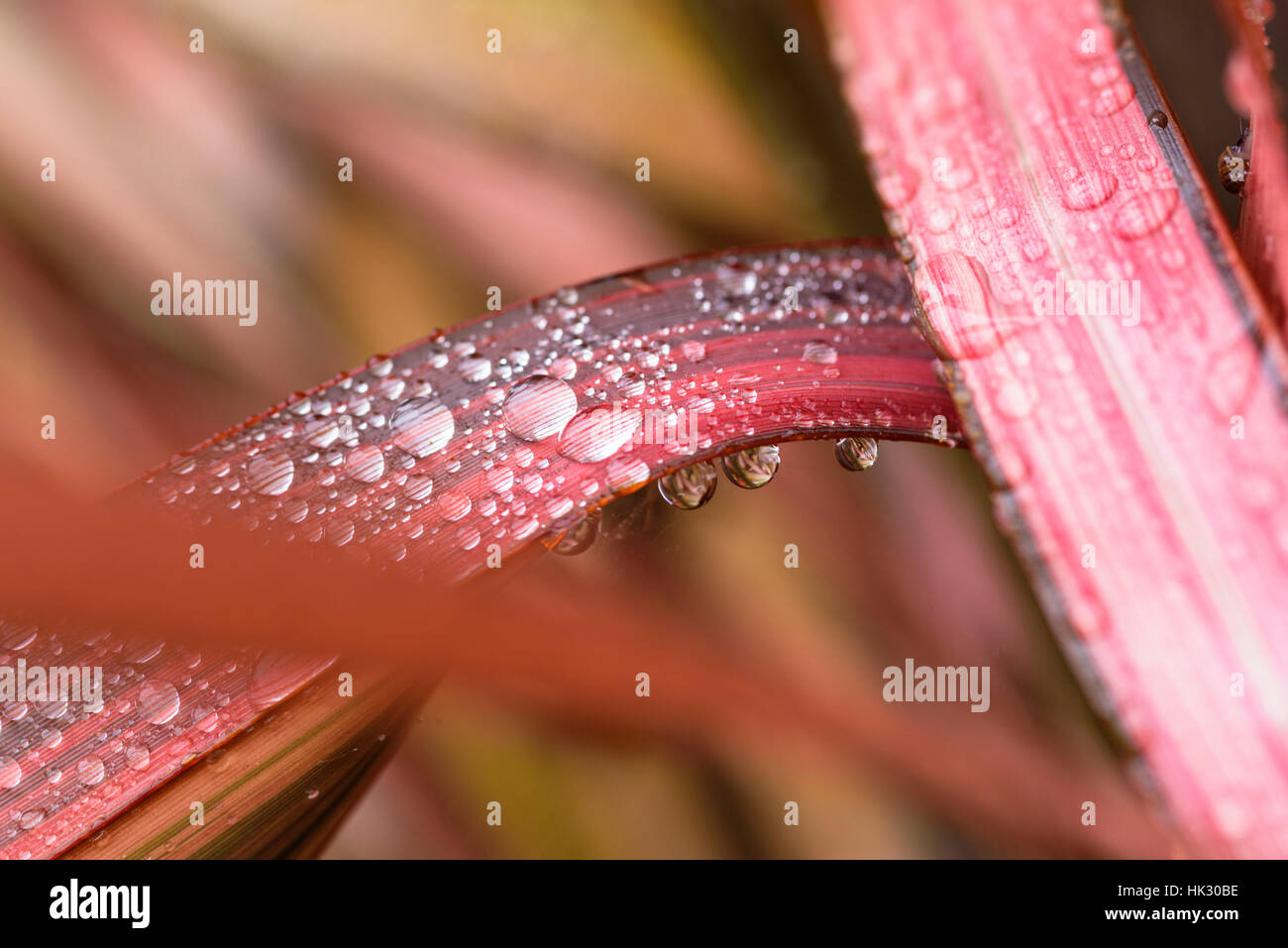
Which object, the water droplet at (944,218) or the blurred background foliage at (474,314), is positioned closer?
the water droplet at (944,218)

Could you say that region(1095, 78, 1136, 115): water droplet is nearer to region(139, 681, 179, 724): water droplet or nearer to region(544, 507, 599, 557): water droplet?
region(544, 507, 599, 557): water droplet

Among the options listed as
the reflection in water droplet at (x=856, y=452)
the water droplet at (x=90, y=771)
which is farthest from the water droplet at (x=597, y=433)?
the water droplet at (x=90, y=771)

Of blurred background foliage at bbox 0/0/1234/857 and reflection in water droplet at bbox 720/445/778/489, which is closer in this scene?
reflection in water droplet at bbox 720/445/778/489

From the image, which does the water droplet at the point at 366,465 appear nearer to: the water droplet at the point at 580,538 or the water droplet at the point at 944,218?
the water droplet at the point at 580,538

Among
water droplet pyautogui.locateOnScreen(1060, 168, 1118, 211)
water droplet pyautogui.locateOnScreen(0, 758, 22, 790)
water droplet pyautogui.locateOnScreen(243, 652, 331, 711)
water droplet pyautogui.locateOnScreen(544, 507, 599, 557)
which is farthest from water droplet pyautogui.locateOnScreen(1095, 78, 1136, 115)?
water droplet pyautogui.locateOnScreen(0, 758, 22, 790)

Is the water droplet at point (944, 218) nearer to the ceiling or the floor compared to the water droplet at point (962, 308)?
nearer to the ceiling

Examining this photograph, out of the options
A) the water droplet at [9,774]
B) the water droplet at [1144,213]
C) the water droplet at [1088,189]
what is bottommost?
the water droplet at [9,774]
